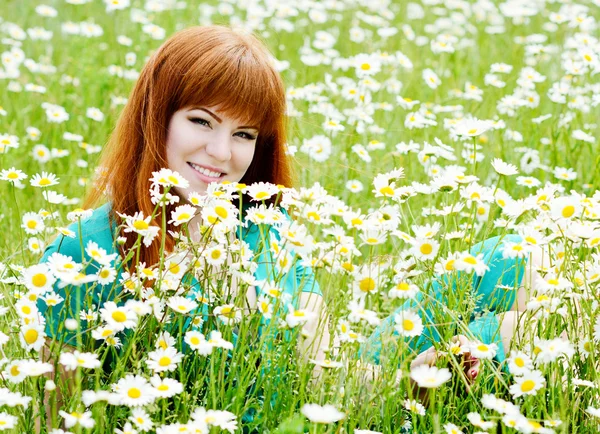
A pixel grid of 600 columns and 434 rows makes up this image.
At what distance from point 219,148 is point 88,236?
379 millimetres

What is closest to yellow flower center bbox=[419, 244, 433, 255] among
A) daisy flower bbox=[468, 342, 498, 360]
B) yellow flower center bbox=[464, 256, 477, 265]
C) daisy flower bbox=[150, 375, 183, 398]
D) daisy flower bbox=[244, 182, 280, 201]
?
yellow flower center bbox=[464, 256, 477, 265]

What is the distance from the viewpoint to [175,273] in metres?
1.88

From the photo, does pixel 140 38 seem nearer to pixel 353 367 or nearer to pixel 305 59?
pixel 305 59

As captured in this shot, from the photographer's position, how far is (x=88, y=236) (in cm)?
232

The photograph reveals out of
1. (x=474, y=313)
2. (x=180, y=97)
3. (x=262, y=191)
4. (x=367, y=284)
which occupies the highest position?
(x=180, y=97)

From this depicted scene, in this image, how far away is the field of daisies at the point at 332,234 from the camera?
5.79 ft

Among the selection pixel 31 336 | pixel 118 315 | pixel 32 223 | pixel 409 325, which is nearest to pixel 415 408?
pixel 409 325

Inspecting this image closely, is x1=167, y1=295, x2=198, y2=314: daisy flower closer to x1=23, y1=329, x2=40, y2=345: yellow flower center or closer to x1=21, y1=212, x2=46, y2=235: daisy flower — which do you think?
x1=23, y1=329, x2=40, y2=345: yellow flower center

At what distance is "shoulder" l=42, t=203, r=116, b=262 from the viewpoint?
228cm

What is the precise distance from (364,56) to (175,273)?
1888 millimetres

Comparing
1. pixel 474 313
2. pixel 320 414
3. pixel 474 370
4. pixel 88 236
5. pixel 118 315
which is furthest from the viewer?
pixel 88 236

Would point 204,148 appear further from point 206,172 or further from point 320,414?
point 320,414

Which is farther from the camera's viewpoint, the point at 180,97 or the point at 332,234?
the point at 180,97

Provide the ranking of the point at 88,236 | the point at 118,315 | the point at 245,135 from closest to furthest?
the point at 118,315
the point at 88,236
the point at 245,135
